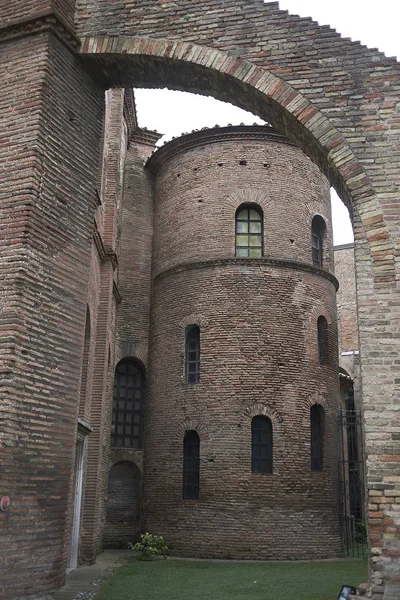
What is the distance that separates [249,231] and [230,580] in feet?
26.9

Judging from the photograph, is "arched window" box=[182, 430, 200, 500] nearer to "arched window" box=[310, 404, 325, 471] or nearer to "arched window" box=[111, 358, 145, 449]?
"arched window" box=[111, 358, 145, 449]

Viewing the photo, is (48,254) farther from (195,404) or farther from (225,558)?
(225,558)

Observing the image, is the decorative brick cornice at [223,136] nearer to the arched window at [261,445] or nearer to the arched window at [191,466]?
the arched window at [261,445]

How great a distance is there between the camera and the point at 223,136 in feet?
51.3

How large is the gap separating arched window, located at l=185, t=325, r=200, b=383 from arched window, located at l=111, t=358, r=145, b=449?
2041 mm

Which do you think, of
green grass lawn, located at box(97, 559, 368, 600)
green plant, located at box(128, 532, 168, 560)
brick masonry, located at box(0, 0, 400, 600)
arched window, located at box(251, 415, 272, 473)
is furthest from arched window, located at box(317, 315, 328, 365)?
brick masonry, located at box(0, 0, 400, 600)

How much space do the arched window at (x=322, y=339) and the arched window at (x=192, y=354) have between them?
3.03 meters

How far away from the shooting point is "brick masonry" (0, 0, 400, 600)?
619 cm

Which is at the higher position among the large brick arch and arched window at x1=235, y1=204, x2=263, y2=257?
arched window at x1=235, y1=204, x2=263, y2=257

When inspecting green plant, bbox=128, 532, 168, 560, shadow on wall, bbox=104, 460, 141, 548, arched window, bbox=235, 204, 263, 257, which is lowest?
green plant, bbox=128, 532, 168, 560

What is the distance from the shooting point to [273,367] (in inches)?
542

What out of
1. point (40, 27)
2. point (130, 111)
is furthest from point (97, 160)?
point (130, 111)

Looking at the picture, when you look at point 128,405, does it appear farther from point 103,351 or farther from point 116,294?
point 103,351

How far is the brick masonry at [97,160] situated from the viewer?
6.19 meters
